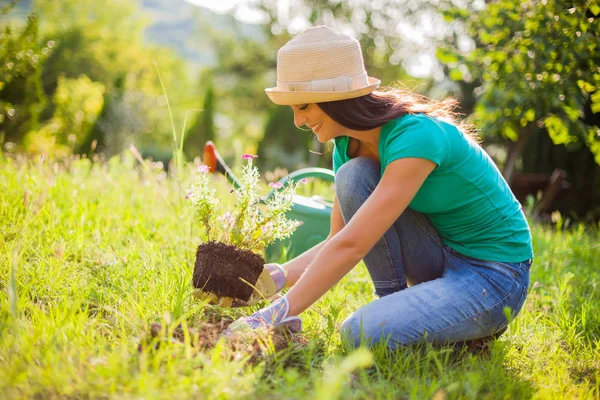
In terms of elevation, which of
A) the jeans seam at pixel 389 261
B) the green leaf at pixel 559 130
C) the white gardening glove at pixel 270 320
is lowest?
the white gardening glove at pixel 270 320

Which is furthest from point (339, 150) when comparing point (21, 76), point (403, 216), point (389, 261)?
point (21, 76)

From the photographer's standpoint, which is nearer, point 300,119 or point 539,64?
point 300,119

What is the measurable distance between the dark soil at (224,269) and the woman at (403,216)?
198 millimetres

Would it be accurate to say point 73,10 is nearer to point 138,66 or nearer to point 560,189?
point 138,66

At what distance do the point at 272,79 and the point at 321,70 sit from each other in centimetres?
2161

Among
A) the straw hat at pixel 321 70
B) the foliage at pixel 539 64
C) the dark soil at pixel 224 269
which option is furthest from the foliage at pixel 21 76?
the foliage at pixel 539 64

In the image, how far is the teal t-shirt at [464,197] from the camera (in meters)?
1.78

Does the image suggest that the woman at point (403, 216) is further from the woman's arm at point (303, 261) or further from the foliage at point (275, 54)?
the foliage at point (275, 54)

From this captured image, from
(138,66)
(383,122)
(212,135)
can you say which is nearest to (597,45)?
(383,122)

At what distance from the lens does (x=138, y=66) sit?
98.7ft

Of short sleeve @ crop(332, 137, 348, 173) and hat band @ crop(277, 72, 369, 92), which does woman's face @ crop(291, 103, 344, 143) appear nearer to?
hat band @ crop(277, 72, 369, 92)

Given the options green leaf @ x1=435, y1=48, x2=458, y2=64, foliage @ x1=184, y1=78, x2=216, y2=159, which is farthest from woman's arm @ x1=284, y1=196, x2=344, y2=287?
foliage @ x1=184, y1=78, x2=216, y2=159

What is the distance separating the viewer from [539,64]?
3.68 meters

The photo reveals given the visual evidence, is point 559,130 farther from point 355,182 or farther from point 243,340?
point 243,340
